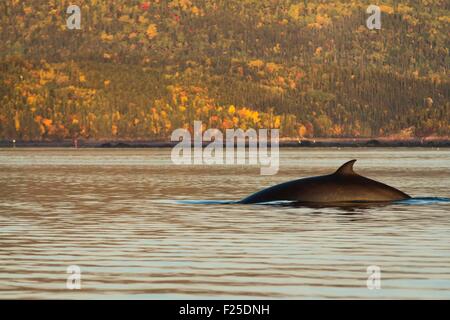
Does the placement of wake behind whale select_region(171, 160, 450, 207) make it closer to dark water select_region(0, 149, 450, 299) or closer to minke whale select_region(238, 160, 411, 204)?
minke whale select_region(238, 160, 411, 204)

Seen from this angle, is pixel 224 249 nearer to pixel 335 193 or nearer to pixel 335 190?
pixel 335 190

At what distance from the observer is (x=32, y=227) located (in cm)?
4656

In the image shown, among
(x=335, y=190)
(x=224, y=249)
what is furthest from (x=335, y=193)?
(x=224, y=249)

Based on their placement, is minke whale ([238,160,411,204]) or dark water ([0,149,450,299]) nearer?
dark water ([0,149,450,299])

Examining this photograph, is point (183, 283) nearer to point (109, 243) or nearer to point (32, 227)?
point (109, 243)

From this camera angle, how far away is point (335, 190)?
53312 mm

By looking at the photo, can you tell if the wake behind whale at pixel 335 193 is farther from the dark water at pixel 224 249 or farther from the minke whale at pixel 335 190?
the dark water at pixel 224 249

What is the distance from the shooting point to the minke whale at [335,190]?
52.6 metres

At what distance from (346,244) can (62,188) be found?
1866 inches

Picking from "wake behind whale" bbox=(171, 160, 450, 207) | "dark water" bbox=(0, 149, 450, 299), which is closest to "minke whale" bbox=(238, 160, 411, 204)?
"wake behind whale" bbox=(171, 160, 450, 207)

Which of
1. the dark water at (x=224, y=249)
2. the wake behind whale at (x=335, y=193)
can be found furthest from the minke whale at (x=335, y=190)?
the dark water at (x=224, y=249)

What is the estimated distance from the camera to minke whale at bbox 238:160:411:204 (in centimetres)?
5259

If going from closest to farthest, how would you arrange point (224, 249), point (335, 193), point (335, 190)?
1. point (224, 249)
2. point (335, 190)
3. point (335, 193)
